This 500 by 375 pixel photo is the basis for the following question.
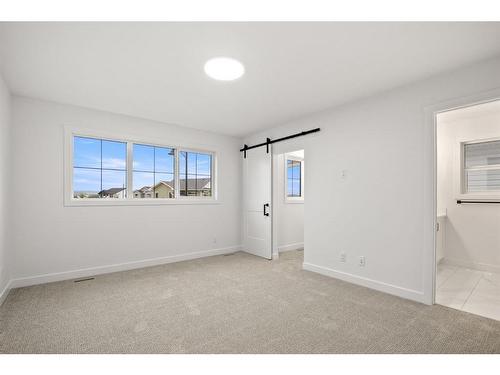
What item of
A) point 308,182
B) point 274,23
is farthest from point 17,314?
point 308,182

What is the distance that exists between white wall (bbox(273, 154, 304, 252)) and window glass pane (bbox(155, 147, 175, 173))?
210 cm

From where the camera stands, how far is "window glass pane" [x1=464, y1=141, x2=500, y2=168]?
4.00 m

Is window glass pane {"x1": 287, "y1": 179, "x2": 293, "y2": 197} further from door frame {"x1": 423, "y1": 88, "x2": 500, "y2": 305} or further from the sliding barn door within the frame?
door frame {"x1": 423, "y1": 88, "x2": 500, "y2": 305}

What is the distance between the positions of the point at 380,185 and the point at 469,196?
2130 millimetres

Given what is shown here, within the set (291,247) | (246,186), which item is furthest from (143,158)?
(291,247)

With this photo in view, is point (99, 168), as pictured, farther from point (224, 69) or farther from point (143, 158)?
point (224, 69)

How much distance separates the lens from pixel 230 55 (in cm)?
234

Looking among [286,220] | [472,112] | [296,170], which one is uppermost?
[472,112]

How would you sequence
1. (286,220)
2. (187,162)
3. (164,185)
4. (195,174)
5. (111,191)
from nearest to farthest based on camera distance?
1. (111,191)
2. (164,185)
3. (187,162)
4. (195,174)
5. (286,220)

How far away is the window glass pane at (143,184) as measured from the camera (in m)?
4.34

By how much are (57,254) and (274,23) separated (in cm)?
394

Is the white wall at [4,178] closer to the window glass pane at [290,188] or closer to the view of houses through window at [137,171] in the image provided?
the view of houses through window at [137,171]

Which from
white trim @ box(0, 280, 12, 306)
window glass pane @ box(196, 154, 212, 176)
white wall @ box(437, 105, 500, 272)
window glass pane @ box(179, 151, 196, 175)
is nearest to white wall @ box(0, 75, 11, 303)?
white trim @ box(0, 280, 12, 306)

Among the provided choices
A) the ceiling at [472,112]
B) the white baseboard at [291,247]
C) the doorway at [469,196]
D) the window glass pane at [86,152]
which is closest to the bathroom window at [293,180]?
the white baseboard at [291,247]
